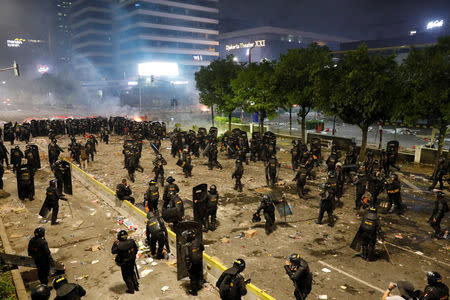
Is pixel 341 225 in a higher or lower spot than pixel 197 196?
lower

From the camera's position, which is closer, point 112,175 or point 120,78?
point 112,175

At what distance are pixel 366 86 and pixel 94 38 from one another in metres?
97.2

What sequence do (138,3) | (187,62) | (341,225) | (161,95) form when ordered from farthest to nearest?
(187,62)
(138,3)
(161,95)
(341,225)

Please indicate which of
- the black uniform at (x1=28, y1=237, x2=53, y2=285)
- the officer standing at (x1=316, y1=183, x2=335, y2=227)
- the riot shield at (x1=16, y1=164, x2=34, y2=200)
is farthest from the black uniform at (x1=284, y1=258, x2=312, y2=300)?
the riot shield at (x1=16, y1=164, x2=34, y2=200)

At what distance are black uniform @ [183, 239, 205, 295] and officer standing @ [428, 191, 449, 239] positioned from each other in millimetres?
7563

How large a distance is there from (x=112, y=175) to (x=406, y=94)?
1705 centimetres

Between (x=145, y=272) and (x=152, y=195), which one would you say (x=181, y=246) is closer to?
(x=145, y=272)

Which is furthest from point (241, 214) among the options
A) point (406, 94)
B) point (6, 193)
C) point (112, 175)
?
point (406, 94)

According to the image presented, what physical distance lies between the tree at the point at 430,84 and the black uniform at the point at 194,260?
14.1m

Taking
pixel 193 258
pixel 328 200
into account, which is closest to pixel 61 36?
pixel 328 200

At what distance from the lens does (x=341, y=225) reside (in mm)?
10477

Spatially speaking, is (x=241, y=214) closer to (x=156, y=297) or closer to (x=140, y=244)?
(x=140, y=244)

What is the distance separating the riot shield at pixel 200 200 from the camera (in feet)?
31.5

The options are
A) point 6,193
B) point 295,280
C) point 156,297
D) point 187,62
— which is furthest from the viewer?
point 187,62
